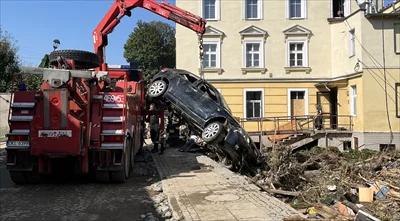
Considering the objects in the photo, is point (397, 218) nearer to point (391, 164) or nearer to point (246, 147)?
point (246, 147)

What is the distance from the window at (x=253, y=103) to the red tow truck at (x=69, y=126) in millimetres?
18906

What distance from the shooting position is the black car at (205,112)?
44.5 feet

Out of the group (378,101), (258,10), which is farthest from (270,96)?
(378,101)

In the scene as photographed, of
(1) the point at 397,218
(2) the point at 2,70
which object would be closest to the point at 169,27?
(2) the point at 2,70

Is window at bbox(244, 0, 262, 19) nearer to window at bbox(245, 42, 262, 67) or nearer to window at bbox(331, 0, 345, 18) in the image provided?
window at bbox(245, 42, 262, 67)

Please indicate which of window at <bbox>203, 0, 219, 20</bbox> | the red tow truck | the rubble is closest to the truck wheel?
the red tow truck

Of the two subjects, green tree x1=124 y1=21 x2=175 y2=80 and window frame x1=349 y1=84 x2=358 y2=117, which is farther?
green tree x1=124 y1=21 x2=175 y2=80

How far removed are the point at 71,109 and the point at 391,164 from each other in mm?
10049

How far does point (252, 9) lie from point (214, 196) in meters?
23.1

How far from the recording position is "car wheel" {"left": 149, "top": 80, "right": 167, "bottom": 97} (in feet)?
51.2

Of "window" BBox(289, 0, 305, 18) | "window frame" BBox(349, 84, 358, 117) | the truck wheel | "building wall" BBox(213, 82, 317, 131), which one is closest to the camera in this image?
the truck wheel

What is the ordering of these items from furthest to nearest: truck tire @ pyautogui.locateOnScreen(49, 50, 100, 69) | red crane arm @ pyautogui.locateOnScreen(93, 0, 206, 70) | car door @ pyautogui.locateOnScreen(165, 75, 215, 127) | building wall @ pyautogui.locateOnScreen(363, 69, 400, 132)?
1. building wall @ pyautogui.locateOnScreen(363, 69, 400, 132)
2. red crane arm @ pyautogui.locateOnScreen(93, 0, 206, 70)
3. car door @ pyautogui.locateOnScreen(165, 75, 215, 127)
4. truck tire @ pyautogui.locateOnScreen(49, 50, 100, 69)

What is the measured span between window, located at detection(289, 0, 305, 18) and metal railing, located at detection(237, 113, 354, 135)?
21.3 ft

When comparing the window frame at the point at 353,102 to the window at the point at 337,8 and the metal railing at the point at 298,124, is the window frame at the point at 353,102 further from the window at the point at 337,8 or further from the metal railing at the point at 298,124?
the window at the point at 337,8
